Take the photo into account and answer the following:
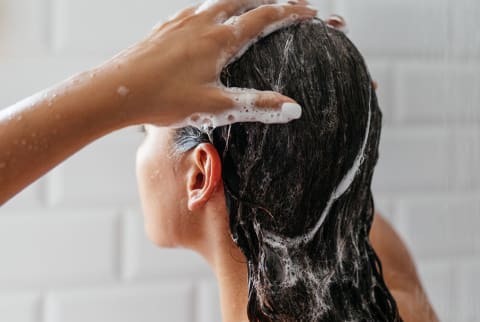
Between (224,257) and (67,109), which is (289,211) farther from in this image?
(67,109)

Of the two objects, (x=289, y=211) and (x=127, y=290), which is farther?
(x=127, y=290)

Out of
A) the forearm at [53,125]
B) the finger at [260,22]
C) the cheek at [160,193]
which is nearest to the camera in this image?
the forearm at [53,125]

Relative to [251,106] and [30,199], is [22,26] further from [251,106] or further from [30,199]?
[251,106]

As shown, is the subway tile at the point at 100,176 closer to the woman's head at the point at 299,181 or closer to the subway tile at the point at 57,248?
the subway tile at the point at 57,248

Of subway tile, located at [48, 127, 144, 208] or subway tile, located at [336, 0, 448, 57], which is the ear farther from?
subway tile, located at [336, 0, 448, 57]

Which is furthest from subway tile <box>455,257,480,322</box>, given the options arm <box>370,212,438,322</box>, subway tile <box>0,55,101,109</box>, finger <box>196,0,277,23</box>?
subway tile <box>0,55,101,109</box>

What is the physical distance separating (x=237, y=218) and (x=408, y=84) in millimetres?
607

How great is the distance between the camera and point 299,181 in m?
0.73

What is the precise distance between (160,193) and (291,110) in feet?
0.77

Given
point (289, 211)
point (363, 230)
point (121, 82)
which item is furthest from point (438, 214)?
point (121, 82)

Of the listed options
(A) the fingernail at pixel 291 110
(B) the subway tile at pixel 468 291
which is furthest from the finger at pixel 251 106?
(B) the subway tile at pixel 468 291

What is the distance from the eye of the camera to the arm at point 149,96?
0.58 m

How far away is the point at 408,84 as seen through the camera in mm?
1192

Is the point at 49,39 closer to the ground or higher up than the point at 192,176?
higher up
